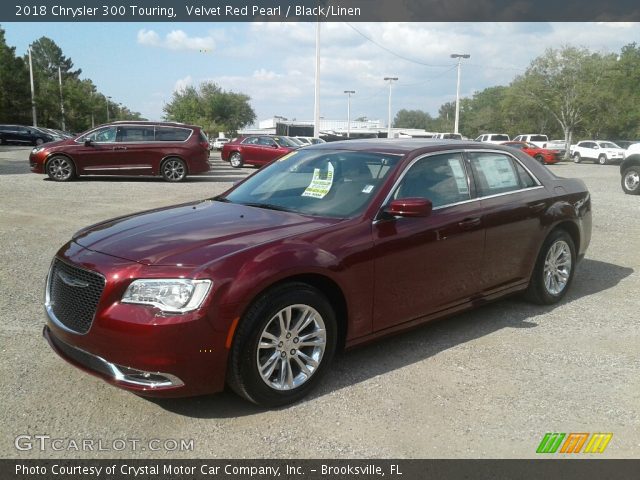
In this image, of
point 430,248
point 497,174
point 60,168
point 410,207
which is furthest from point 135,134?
point 410,207

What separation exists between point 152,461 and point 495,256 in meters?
3.10

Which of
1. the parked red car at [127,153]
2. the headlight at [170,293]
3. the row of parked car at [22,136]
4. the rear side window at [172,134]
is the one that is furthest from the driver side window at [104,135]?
the row of parked car at [22,136]

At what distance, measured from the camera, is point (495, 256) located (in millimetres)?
4703

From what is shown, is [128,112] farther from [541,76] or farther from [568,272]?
[568,272]

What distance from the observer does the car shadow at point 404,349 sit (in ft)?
11.2

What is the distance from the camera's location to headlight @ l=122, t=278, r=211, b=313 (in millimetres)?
3029

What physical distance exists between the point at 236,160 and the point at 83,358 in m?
23.2

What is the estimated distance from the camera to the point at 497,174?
4.94 meters

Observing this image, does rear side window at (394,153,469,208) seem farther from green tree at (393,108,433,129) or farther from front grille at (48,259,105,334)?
green tree at (393,108,433,129)

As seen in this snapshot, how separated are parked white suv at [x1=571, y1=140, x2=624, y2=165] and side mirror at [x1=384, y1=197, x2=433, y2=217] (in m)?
42.6

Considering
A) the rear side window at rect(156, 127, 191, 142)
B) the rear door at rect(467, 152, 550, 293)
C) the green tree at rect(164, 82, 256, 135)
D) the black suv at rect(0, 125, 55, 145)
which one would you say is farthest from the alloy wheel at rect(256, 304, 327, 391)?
the green tree at rect(164, 82, 256, 135)

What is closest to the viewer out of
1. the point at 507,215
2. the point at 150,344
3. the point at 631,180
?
the point at 150,344

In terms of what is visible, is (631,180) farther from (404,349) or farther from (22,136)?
(22,136)

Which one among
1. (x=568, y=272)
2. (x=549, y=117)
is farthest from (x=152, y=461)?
(x=549, y=117)
